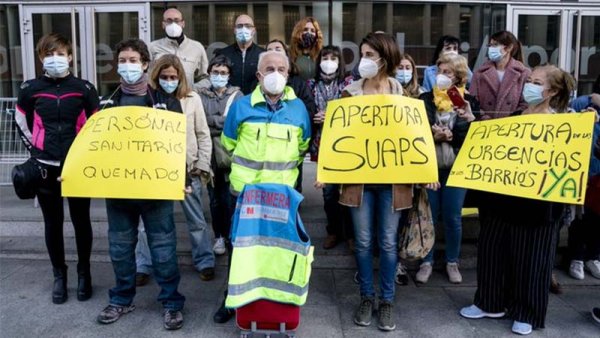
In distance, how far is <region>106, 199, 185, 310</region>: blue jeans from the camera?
376 cm

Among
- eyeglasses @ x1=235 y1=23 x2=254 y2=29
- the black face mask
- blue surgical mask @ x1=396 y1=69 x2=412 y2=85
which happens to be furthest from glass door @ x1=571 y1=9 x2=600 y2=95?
eyeglasses @ x1=235 y1=23 x2=254 y2=29

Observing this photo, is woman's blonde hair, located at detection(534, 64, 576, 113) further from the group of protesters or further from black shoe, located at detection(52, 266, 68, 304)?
black shoe, located at detection(52, 266, 68, 304)

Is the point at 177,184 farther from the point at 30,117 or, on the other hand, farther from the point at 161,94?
the point at 30,117

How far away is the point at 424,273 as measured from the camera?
464cm

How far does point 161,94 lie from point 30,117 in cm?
100

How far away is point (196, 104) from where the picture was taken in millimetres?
4285

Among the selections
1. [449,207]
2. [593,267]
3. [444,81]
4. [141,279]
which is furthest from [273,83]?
[593,267]

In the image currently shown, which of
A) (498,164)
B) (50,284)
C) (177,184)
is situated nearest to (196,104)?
(177,184)

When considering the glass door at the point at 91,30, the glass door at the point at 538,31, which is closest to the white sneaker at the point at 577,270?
the glass door at the point at 538,31

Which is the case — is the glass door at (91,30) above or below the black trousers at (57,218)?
above

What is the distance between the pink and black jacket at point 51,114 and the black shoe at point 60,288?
0.90 metres

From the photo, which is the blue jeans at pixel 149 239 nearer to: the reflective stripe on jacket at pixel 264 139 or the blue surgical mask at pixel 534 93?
the reflective stripe on jacket at pixel 264 139

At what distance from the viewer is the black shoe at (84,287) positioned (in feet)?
13.9

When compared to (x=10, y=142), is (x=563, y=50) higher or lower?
higher
